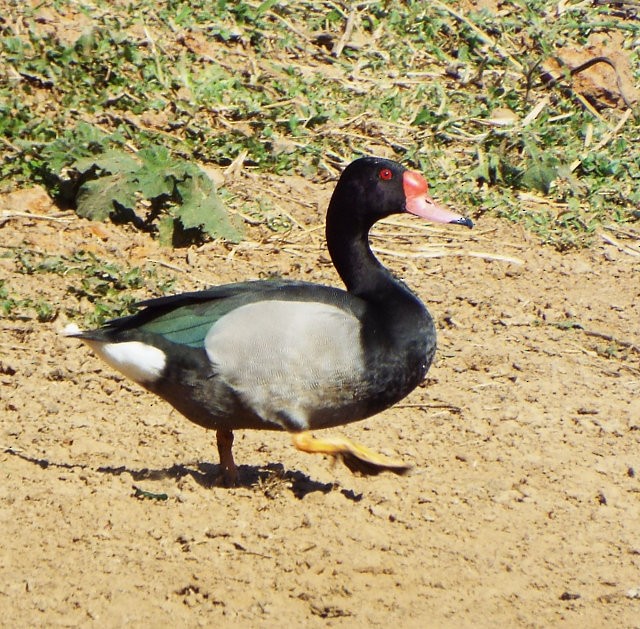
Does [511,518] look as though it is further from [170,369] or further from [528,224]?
[528,224]

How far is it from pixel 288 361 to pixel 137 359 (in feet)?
2.10

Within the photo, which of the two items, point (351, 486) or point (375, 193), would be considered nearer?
point (351, 486)

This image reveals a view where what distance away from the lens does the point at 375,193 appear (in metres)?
5.77

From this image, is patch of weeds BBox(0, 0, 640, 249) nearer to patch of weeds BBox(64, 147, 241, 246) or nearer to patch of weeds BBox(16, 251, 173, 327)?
patch of weeds BBox(64, 147, 241, 246)

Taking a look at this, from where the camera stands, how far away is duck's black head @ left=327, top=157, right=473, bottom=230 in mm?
5773

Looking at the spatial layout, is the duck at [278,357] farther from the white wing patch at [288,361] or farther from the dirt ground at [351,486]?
the dirt ground at [351,486]

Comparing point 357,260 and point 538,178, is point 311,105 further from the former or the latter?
point 357,260

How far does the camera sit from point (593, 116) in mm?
9805

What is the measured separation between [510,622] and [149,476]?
5.52 feet

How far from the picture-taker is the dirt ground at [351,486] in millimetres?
4410

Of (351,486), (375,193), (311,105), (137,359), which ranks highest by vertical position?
(375,193)

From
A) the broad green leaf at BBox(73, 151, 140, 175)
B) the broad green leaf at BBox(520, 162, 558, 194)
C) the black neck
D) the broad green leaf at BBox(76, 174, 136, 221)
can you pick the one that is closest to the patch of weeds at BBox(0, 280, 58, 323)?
the broad green leaf at BBox(76, 174, 136, 221)

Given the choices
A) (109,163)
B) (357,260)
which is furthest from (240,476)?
(109,163)

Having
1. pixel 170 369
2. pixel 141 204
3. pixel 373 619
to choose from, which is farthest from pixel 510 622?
pixel 141 204
